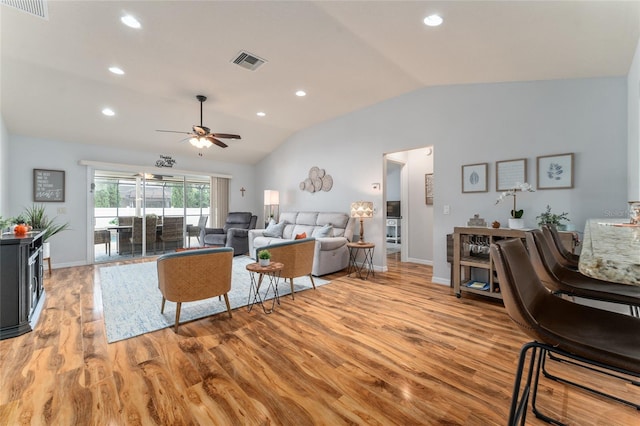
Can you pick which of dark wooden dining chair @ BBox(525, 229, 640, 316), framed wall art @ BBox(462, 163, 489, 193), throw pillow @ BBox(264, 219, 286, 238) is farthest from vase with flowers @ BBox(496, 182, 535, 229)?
throw pillow @ BBox(264, 219, 286, 238)

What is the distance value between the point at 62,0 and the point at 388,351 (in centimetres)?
412

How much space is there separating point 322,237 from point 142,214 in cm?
431

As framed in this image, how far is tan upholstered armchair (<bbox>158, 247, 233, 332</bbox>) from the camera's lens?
2.62 meters

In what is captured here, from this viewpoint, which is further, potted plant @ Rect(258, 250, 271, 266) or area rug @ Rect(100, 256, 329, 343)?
potted plant @ Rect(258, 250, 271, 266)

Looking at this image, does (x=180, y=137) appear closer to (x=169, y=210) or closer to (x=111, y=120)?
(x=111, y=120)

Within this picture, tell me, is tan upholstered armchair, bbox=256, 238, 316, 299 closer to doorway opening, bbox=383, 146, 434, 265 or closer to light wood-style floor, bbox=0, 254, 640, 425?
light wood-style floor, bbox=0, 254, 640, 425

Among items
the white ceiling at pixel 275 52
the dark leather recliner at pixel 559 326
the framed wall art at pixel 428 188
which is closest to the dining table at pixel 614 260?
the dark leather recliner at pixel 559 326

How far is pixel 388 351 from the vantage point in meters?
2.25

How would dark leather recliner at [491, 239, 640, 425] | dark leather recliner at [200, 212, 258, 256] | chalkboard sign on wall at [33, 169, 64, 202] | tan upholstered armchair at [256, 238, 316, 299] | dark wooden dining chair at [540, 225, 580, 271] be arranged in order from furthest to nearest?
1. dark leather recliner at [200, 212, 258, 256]
2. chalkboard sign on wall at [33, 169, 64, 202]
3. tan upholstered armchair at [256, 238, 316, 299]
4. dark wooden dining chair at [540, 225, 580, 271]
5. dark leather recliner at [491, 239, 640, 425]

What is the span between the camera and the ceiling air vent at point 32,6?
2424 mm

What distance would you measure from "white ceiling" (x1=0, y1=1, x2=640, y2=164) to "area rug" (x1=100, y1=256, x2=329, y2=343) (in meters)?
2.89

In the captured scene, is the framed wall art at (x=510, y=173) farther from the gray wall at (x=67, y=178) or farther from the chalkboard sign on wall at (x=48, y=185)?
the chalkboard sign on wall at (x=48, y=185)

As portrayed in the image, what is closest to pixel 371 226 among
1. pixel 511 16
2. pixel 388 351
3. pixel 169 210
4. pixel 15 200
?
pixel 388 351

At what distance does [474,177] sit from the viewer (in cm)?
386
